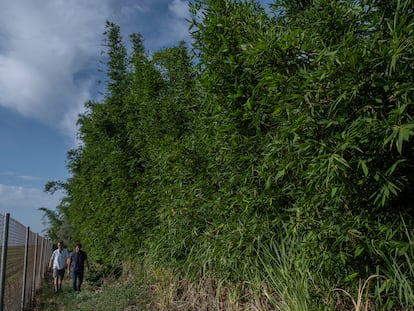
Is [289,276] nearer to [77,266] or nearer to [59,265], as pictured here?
[77,266]

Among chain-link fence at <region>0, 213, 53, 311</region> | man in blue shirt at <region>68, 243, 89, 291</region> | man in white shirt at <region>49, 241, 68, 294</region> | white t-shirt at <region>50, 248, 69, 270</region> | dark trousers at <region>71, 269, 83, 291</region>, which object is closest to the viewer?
chain-link fence at <region>0, 213, 53, 311</region>

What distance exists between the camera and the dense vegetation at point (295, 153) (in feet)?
9.73

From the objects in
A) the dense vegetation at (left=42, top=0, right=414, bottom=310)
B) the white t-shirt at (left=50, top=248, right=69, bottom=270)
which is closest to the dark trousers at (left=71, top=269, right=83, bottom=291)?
the white t-shirt at (left=50, top=248, right=69, bottom=270)

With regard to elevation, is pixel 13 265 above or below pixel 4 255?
below

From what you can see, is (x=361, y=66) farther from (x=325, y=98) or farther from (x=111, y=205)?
(x=111, y=205)

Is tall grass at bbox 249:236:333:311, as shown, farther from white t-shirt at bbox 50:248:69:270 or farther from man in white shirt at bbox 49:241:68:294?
white t-shirt at bbox 50:248:69:270

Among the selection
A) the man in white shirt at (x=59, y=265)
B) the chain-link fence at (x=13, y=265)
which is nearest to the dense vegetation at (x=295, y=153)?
the chain-link fence at (x=13, y=265)

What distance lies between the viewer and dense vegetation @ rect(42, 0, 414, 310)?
2.96m

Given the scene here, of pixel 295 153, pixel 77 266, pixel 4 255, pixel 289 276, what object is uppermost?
pixel 295 153

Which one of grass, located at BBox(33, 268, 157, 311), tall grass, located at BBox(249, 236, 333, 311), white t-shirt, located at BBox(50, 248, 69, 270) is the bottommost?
grass, located at BBox(33, 268, 157, 311)

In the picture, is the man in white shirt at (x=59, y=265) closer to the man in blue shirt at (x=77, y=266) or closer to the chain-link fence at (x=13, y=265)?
the man in blue shirt at (x=77, y=266)

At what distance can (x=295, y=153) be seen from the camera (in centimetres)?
348

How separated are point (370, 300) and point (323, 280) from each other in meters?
0.44

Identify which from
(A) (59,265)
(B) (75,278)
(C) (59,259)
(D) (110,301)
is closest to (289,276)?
(D) (110,301)
